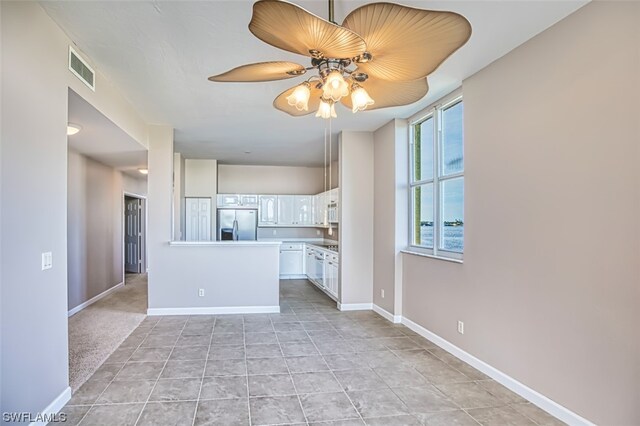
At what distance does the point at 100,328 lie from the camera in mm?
4480

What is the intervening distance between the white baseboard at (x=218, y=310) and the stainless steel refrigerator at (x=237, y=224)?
2789 millimetres

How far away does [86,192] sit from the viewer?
5.61 meters

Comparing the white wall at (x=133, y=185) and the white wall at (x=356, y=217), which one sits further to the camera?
the white wall at (x=133, y=185)

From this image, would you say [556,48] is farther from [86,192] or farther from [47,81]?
[86,192]

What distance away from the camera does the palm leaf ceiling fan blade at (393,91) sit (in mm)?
2238

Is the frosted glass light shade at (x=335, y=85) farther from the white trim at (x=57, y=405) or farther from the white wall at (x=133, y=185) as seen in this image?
the white wall at (x=133, y=185)

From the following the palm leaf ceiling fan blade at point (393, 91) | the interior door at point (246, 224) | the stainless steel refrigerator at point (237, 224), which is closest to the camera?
the palm leaf ceiling fan blade at point (393, 91)

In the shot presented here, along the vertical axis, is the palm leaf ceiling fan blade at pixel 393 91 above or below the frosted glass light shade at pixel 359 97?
above

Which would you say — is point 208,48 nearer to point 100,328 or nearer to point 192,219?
point 100,328

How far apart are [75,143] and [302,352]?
12.2 feet

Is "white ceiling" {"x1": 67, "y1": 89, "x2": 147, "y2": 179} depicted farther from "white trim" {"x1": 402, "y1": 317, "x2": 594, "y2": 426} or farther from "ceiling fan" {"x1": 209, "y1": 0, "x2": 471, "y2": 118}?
"white trim" {"x1": 402, "y1": 317, "x2": 594, "y2": 426}

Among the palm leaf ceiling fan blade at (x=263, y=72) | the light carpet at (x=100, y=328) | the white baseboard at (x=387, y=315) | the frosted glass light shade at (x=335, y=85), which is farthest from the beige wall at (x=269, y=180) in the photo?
the frosted glass light shade at (x=335, y=85)

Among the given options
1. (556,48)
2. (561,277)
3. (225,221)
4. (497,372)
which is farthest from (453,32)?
(225,221)

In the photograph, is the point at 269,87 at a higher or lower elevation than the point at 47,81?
higher
